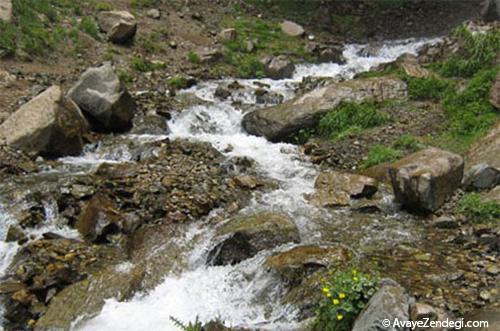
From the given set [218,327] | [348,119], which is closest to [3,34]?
[348,119]

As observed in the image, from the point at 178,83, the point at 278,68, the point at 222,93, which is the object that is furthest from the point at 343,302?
the point at 278,68

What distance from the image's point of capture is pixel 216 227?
9.14 meters

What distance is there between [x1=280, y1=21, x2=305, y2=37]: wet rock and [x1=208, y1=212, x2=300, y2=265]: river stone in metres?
17.1

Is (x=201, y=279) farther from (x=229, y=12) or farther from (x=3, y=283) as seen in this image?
(x=229, y=12)

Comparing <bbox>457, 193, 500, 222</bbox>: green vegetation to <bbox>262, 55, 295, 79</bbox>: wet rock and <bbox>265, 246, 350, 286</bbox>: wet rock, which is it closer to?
<bbox>265, 246, 350, 286</bbox>: wet rock

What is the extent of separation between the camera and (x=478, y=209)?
885 cm

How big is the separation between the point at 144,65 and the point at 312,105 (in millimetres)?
6662

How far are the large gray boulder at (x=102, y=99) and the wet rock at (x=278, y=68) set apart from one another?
735 centimetres

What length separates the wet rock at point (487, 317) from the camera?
555 cm

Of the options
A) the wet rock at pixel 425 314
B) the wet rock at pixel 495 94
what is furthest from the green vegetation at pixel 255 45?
the wet rock at pixel 425 314

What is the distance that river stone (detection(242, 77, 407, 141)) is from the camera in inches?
547

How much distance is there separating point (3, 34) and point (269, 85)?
8.41 metres

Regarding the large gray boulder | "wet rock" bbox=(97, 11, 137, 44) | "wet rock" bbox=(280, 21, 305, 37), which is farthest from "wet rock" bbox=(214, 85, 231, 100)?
"wet rock" bbox=(280, 21, 305, 37)

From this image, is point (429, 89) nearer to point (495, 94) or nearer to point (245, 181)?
point (495, 94)
